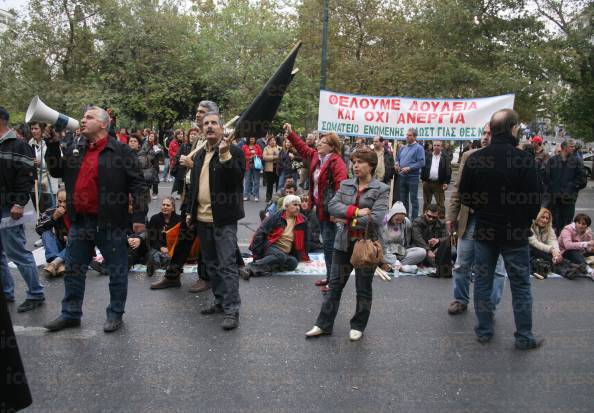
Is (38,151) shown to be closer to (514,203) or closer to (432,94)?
(514,203)

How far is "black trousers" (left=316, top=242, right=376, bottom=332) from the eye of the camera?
15.8ft

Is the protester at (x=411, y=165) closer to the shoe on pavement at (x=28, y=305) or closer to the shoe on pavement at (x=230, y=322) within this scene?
the shoe on pavement at (x=230, y=322)

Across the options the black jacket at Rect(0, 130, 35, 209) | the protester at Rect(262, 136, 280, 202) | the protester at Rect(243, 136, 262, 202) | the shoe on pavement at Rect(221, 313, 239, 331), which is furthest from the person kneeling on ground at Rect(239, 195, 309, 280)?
the protester at Rect(243, 136, 262, 202)

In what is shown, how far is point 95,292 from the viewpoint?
244 inches

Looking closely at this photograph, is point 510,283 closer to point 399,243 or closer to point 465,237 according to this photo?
point 465,237

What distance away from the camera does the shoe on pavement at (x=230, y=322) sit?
507cm

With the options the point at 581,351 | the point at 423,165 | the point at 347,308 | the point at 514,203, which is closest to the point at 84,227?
the point at 347,308

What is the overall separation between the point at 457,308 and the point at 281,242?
2550 mm

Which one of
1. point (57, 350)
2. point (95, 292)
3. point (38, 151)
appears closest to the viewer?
point (57, 350)

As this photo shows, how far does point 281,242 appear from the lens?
741 centimetres

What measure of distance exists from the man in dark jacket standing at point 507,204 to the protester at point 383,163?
6.04 meters

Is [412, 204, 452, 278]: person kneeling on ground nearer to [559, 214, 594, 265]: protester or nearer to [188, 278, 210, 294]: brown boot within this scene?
[559, 214, 594, 265]: protester

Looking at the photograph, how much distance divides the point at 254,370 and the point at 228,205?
155 centimetres

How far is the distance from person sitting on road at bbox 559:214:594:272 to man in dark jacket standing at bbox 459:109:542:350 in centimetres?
316
